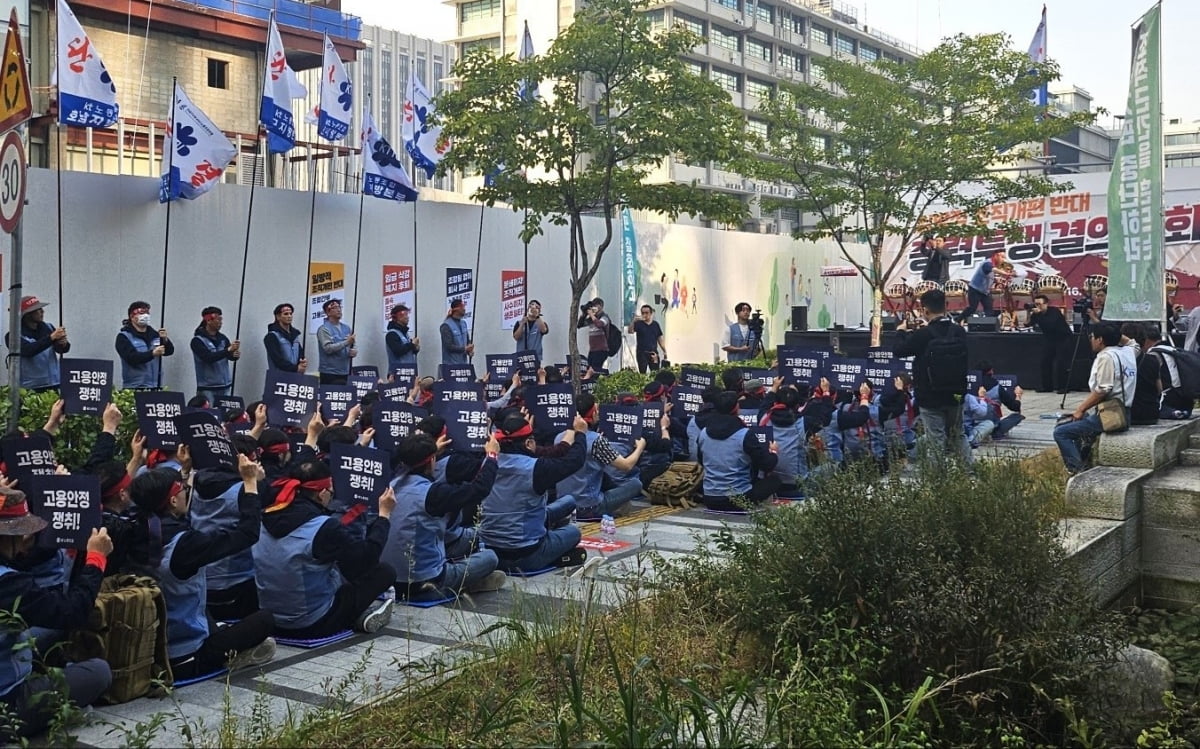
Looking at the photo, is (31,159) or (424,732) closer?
(424,732)

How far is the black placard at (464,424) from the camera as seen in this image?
909 centimetres

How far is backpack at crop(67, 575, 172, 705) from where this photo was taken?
232 inches

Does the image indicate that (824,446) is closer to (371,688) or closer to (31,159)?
(371,688)

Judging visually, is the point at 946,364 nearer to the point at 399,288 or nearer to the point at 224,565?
the point at 224,565

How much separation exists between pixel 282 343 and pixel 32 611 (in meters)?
10.2

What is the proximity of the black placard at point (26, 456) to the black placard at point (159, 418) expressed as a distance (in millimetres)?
937

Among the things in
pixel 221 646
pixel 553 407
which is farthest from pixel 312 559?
pixel 553 407

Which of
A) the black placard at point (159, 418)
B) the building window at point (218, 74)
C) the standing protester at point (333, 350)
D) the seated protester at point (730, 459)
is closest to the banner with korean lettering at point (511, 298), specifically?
the standing protester at point (333, 350)

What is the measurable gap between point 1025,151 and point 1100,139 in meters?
47.7

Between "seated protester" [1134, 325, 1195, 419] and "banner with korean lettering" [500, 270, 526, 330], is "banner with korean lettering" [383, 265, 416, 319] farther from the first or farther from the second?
"seated protester" [1134, 325, 1195, 419]

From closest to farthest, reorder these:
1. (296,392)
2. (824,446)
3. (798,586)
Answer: (798,586) → (296,392) → (824,446)

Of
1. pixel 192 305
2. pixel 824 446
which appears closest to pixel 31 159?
pixel 192 305

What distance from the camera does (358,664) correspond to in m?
6.31

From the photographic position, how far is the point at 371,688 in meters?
6.09
